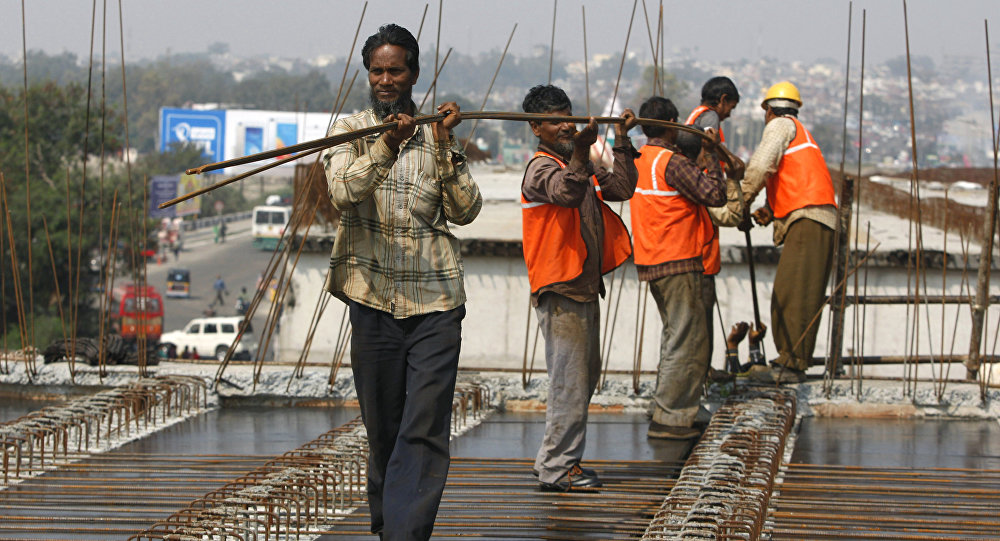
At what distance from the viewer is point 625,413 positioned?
567 cm

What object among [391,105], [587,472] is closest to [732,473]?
[587,472]

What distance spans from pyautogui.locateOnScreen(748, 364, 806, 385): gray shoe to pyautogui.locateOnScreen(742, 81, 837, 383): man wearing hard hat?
0.17ft

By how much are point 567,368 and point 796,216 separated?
77.0 inches

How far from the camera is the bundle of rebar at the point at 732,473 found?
3.37 m

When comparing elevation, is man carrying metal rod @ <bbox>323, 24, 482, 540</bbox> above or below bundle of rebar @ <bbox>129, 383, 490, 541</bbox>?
above

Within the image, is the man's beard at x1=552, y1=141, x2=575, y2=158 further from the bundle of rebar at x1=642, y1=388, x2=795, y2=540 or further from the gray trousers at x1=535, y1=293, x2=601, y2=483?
the bundle of rebar at x1=642, y1=388, x2=795, y2=540

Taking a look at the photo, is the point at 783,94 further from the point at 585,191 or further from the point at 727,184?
the point at 585,191

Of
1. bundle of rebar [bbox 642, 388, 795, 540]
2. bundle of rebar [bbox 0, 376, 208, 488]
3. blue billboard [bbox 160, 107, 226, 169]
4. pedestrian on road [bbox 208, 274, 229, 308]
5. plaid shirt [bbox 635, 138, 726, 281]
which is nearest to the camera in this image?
bundle of rebar [bbox 642, 388, 795, 540]

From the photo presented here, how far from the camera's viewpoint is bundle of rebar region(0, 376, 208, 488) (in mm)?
4504

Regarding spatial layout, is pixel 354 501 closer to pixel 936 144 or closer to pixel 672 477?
pixel 672 477

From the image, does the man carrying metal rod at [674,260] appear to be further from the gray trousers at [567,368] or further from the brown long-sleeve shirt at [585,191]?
the gray trousers at [567,368]

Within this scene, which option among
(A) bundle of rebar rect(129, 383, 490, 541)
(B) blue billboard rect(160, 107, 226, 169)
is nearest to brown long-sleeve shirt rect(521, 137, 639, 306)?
(A) bundle of rebar rect(129, 383, 490, 541)

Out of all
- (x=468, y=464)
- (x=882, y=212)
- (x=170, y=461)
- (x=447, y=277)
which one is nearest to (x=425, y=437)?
(x=447, y=277)

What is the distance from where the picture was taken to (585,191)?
391 centimetres
